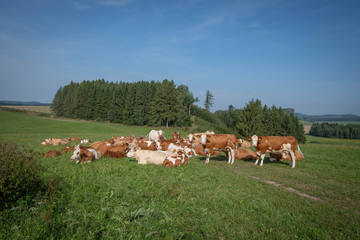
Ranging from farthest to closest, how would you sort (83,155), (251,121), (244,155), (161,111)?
1. (161,111)
2. (251,121)
3. (244,155)
4. (83,155)

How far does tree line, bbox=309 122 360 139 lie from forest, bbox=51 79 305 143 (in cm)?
3750

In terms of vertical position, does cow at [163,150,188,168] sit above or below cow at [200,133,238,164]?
below

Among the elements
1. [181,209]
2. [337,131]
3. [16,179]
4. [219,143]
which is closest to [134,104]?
[219,143]

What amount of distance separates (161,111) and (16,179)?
53.9m

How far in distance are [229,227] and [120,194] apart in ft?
10.9

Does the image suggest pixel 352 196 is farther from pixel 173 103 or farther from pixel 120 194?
pixel 173 103

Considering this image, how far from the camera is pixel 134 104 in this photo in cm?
6788

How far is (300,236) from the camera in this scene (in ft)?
15.0

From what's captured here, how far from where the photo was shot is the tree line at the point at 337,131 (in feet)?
296

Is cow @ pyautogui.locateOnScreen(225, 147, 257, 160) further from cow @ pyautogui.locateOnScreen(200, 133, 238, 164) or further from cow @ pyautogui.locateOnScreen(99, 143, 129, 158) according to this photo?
cow @ pyautogui.locateOnScreen(99, 143, 129, 158)

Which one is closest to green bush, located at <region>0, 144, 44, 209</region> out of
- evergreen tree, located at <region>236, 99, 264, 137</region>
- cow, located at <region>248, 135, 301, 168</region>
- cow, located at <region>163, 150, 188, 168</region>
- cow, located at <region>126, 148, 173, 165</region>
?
cow, located at <region>126, 148, 173, 165</region>

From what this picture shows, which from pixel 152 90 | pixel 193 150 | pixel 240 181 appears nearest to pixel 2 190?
pixel 240 181

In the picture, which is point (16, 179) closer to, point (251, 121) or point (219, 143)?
point (219, 143)

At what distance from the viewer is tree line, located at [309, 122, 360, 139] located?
9013 cm
